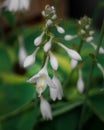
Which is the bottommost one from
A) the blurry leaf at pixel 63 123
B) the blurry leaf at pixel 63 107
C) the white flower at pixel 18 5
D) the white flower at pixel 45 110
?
the blurry leaf at pixel 63 123

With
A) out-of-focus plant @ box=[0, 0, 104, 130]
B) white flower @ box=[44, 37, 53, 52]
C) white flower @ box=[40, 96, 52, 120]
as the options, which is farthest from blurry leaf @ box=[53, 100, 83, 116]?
white flower @ box=[44, 37, 53, 52]

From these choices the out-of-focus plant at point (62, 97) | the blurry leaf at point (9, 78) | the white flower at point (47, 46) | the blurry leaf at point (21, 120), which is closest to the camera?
the white flower at point (47, 46)

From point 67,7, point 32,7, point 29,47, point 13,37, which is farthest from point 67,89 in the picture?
point 67,7

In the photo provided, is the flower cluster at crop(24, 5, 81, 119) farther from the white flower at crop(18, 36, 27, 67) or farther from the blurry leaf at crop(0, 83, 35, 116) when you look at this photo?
the white flower at crop(18, 36, 27, 67)

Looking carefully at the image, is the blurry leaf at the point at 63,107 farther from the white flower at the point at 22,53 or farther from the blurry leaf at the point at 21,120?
the white flower at the point at 22,53

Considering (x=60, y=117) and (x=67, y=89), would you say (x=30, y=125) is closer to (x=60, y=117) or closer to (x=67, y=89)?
(x=60, y=117)

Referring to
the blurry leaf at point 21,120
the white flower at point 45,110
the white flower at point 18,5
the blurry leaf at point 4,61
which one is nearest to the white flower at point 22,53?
the blurry leaf at point 4,61
